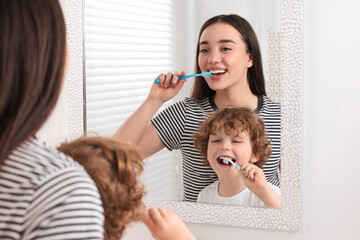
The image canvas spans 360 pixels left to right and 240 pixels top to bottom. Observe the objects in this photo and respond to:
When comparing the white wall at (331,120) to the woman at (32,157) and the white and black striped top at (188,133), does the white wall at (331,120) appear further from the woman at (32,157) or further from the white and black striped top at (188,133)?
the woman at (32,157)

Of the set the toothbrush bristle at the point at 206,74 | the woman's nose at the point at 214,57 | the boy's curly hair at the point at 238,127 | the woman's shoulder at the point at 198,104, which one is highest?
the woman's nose at the point at 214,57

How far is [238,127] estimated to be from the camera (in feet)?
3.55

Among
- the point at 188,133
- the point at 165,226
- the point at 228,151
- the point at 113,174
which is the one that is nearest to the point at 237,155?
the point at 228,151

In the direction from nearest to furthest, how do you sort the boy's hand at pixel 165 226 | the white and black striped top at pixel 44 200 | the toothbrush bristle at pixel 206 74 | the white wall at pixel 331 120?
the white and black striped top at pixel 44 200, the boy's hand at pixel 165 226, the white wall at pixel 331 120, the toothbrush bristle at pixel 206 74

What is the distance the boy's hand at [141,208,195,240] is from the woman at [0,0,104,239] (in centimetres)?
23

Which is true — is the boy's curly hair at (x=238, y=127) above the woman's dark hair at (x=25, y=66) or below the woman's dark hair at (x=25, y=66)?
below

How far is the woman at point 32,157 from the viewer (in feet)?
1.66

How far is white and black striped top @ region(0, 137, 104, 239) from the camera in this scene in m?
0.50

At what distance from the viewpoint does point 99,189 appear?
1.95 feet

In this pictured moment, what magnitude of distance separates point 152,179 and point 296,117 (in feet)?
1.28

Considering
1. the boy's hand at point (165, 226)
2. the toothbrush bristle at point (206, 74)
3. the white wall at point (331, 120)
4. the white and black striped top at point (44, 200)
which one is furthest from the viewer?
the toothbrush bristle at point (206, 74)

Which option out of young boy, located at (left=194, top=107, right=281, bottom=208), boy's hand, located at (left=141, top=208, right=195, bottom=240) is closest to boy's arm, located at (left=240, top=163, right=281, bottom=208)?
young boy, located at (left=194, top=107, right=281, bottom=208)

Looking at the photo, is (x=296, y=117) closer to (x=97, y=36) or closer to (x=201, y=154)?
(x=201, y=154)

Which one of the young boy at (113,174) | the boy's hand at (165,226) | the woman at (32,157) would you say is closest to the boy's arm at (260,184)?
the boy's hand at (165,226)
